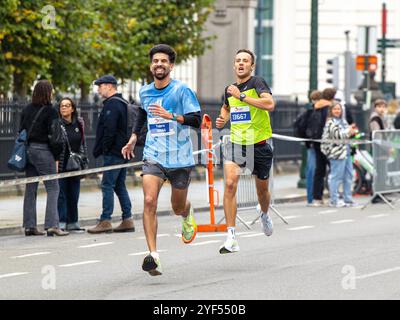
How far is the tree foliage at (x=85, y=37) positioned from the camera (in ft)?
76.2

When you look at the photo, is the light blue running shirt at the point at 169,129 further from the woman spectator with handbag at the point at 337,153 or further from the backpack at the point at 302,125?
the backpack at the point at 302,125

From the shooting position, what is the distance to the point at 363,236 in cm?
1661

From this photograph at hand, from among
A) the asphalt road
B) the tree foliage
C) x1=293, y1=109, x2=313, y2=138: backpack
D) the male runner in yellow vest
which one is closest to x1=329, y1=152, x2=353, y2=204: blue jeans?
x1=293, y1=109, x2=313, y2=138: backpack

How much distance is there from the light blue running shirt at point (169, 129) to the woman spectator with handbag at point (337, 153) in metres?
9.19

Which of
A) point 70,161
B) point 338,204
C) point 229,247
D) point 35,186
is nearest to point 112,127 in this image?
point 70,161

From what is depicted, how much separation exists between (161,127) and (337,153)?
31.0 feet

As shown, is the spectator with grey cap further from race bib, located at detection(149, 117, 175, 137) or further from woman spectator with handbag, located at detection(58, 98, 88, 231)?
race bib, located at detection(149, 117, 175, 137)

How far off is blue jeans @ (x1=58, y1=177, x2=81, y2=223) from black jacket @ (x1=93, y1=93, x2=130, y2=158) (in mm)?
635

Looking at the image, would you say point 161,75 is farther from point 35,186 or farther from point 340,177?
point 340,177

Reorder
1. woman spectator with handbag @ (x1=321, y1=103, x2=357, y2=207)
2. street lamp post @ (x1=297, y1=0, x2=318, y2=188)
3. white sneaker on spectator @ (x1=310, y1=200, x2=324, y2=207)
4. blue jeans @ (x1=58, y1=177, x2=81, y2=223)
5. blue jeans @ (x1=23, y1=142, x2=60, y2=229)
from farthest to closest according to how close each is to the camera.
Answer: street lamp post @ (x1=297, y1=0, x2=318, y2=188) → white sneaker on spectator @ (x1=310, y1=200, x2=324, y2=207) → woman spectator with handbag @ (x1=321, y1=103, x2=357, y2=207) → blue jeans @ (x1=58, y1=177, x2=81, y2=223) → blue jeans @ (x1=23, y1=142, x2=60, y2=229)

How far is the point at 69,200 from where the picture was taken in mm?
17719

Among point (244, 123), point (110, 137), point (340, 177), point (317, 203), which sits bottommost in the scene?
point (317, 203)

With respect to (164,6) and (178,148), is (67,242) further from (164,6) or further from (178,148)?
(164,6)

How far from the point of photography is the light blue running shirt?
12.8 metres
